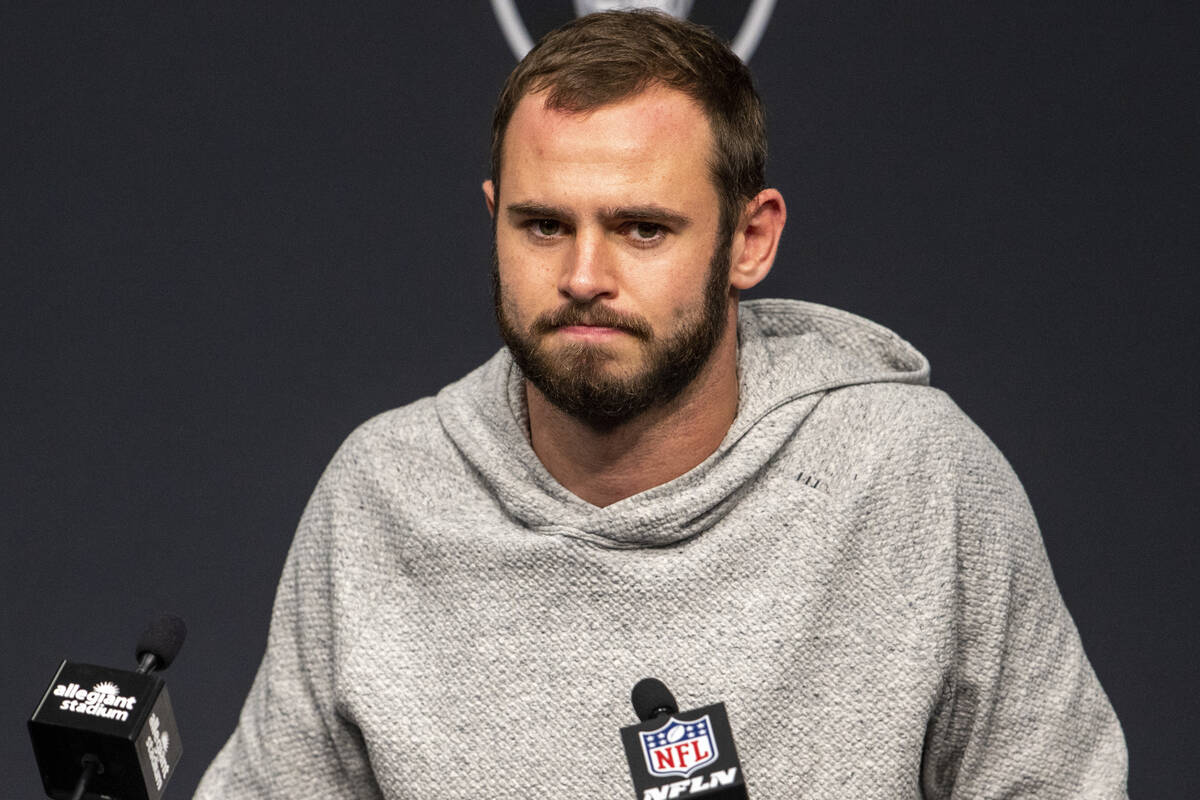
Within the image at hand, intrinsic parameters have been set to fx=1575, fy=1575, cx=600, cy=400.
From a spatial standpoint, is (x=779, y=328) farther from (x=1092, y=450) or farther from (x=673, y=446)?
(x=1092, y=450)

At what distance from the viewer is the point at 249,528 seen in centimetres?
219

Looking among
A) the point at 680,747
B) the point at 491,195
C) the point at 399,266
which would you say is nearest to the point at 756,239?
the point at 491,195

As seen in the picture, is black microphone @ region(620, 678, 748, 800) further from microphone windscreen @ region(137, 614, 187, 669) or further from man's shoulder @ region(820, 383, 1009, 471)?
man's shoulder @ region(820, 383, 1009, 471)

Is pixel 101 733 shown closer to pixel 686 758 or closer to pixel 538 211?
pixel 686 758

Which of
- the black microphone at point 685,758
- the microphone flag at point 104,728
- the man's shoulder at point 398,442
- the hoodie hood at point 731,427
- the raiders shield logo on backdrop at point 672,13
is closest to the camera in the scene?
the black microphone at point 685,758

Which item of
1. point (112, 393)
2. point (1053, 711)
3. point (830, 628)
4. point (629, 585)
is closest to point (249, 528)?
Result: point (112, 393)

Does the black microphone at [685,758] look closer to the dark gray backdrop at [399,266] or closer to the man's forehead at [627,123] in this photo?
the man's forehead at [627,123]

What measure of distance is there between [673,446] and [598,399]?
127mm

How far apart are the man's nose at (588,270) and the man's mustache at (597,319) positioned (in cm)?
1

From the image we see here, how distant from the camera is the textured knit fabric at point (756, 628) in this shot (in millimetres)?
1521

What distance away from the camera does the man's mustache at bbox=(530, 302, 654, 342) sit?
4.86 feet

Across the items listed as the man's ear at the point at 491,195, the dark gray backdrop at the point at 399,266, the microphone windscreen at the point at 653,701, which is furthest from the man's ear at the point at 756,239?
the microphone windscreen at the point at 653,701

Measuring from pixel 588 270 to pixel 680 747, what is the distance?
554mm

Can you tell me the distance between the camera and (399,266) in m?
2.11
